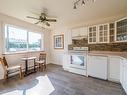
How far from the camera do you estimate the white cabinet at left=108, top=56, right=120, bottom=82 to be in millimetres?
2821

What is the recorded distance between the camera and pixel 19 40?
417 cm

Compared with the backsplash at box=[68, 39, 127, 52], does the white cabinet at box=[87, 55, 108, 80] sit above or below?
below

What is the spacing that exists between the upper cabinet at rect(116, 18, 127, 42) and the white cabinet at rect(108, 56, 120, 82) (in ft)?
2.55

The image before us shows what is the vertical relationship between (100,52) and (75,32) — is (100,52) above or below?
below

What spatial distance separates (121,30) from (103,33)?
63cm

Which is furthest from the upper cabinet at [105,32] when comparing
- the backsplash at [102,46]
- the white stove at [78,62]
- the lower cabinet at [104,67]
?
the lower cabinet at [104,67]

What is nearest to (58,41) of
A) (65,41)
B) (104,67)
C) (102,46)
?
(65,41)

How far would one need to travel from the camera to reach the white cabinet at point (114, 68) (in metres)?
2.82

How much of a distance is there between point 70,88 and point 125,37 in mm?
2473

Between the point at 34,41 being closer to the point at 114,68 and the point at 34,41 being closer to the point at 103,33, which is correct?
the point at 103,33

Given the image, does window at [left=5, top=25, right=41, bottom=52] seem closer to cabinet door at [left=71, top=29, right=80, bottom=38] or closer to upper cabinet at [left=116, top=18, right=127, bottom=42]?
cabinet door at [left=71, top=29, right=80, bottom=38]

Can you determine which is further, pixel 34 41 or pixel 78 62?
pixel 34 41

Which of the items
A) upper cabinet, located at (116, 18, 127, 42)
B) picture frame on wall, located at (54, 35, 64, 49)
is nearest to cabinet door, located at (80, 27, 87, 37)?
upper cabinet, located at (116, 18, 127, 42)

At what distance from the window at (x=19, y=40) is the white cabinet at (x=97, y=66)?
3101 mm
